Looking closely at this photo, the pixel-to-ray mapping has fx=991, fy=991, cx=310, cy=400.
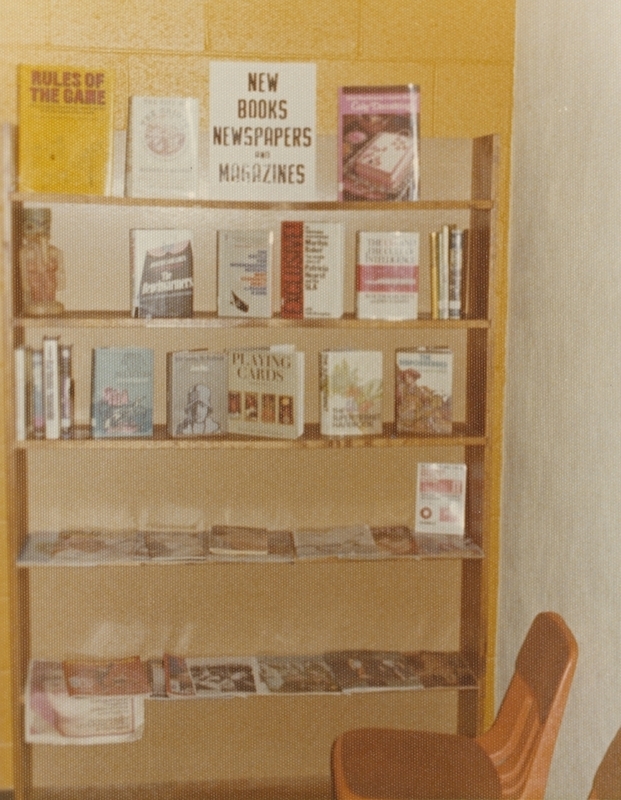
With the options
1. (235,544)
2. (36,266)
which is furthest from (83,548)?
(36,266)

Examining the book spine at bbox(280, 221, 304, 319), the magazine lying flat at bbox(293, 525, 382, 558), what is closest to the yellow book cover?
the book spine at bbox(280, 221, 304, 319)

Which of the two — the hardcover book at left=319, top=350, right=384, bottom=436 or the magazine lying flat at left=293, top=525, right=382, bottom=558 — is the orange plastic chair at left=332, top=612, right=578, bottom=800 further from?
the hardcover book at left=319, top=350, right=384, bottom=436

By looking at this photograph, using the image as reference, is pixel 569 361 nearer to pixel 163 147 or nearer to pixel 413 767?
pixel 413 767

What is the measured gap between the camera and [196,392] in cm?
277

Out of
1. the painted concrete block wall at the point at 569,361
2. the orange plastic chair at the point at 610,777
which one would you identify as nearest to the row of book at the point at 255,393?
the painted concrete block wall at the point at 569,361

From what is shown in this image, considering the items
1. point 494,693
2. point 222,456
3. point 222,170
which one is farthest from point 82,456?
point 494,693

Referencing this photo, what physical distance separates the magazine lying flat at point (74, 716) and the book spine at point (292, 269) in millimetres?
1199

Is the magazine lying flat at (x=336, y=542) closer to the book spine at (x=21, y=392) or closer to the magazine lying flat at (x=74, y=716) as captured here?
the magazine lying flat at (x=74, y=716)

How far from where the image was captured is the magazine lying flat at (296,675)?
2799 millimetres

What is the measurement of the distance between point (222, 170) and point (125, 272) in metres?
0.40

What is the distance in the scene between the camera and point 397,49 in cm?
286

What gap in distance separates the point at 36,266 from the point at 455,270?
1.14 meters

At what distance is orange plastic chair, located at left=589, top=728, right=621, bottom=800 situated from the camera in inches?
72.3

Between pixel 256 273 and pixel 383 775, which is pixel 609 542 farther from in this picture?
pixel 256 273
